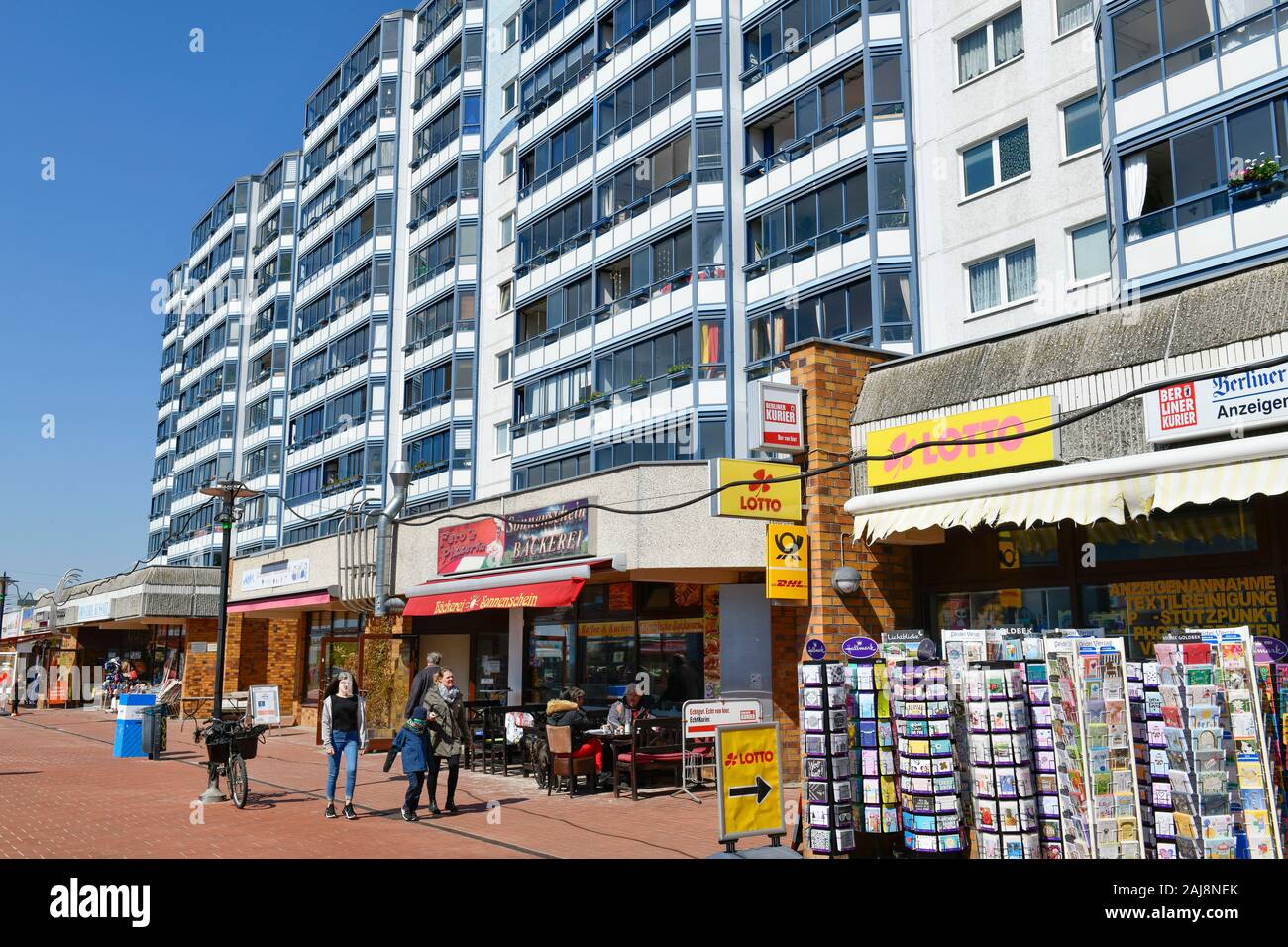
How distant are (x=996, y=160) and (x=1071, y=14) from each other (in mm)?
3257

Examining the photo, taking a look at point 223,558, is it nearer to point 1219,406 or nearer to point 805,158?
point 1219,406

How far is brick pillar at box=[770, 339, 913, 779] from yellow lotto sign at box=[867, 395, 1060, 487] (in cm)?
55

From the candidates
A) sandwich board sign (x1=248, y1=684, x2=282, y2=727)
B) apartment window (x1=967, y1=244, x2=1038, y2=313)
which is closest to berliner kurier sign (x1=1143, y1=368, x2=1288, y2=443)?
apartment window (x1=967, y1=244, x2=1038, y2=313)

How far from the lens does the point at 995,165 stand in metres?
24.6

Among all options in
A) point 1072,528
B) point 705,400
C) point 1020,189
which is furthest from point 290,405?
point 1072,528

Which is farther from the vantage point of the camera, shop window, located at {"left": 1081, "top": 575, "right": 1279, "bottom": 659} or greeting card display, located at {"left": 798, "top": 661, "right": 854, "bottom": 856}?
shop window, located at {"left": 1081, "top": 575, "right": 1279, "bottom": 659}

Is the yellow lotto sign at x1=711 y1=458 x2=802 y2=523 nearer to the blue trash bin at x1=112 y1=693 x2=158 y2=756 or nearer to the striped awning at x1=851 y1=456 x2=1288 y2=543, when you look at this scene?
the striped awning at x1=851 y1=456 x2=1288 y2=543

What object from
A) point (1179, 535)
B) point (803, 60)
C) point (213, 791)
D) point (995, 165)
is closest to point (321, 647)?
point (213, 791)

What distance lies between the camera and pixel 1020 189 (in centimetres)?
2370

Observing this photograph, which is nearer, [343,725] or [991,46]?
[343,725]

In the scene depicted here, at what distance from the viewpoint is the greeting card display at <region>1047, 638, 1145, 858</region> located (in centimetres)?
860

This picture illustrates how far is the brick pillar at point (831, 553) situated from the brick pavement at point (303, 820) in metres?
2.37
